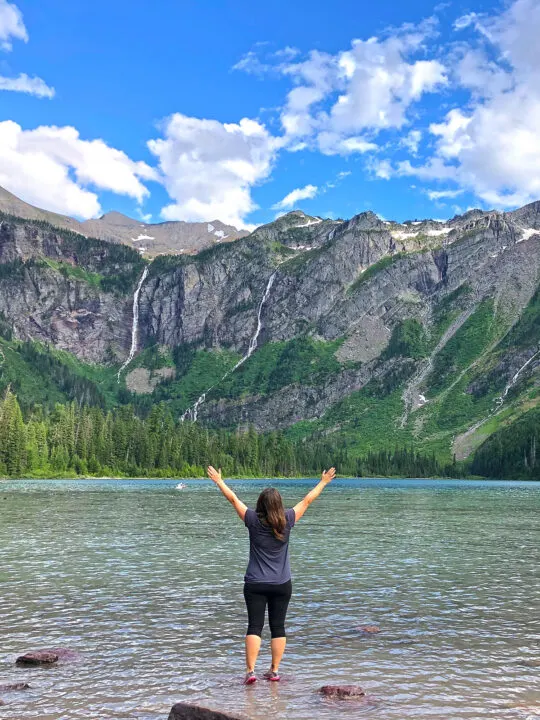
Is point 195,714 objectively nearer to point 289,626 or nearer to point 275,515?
point 275,515

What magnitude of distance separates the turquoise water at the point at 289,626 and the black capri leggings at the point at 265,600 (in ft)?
4.96

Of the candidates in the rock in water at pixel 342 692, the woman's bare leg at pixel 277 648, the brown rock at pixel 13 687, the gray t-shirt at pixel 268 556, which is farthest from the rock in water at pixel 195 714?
the brown rock at pixel 13 687

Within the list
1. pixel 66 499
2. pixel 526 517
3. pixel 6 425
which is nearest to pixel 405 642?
pixel 526 517

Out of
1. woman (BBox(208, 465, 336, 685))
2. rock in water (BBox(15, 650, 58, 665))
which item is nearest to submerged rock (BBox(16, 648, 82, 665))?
rock in water (BBox(15, 650, 58, 665))

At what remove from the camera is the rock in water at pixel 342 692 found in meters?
15.0

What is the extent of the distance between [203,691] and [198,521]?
50.5 meters

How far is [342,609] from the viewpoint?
81.9 ft

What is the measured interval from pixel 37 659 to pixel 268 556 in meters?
7.53

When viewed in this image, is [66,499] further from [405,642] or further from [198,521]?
[405,642]

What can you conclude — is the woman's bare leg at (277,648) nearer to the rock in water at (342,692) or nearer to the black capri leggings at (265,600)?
the black capri leggings at (265,600)

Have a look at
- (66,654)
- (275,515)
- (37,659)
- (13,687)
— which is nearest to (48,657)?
(37,659)

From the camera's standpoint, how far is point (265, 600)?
15680 millimetres

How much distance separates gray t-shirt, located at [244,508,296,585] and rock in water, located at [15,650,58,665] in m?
6.56

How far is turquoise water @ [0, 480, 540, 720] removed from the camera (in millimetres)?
15031
